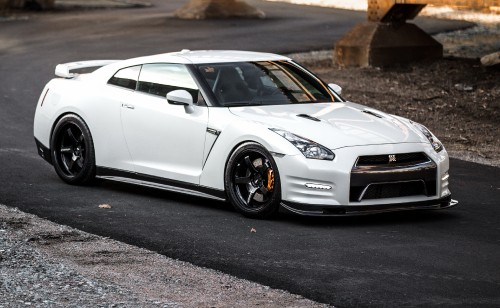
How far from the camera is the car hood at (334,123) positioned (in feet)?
34.5

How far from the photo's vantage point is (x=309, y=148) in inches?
409

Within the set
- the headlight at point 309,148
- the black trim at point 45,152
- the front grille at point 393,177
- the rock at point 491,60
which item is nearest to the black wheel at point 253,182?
the headlight at point 309,148

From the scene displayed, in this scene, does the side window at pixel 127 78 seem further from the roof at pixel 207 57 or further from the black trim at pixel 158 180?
the black trim at pixel 158 180

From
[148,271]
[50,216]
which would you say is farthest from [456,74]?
[148,271]

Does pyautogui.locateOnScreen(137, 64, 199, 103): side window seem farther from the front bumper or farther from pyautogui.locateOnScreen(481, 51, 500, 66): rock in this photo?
pyautogui.locateOnScreen(481, 51, 500, 66): rock

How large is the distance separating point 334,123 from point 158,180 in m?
1.82

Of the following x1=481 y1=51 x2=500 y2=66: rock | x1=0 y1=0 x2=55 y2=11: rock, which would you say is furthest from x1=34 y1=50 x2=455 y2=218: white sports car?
x1=0 y1=0 x2=55 y2=11: rock

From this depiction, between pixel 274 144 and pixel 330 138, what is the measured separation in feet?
1.52

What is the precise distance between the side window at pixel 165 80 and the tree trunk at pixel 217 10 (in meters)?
22.8

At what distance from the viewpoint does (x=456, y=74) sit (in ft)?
72.8

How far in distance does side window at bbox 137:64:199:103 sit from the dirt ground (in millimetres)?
4660

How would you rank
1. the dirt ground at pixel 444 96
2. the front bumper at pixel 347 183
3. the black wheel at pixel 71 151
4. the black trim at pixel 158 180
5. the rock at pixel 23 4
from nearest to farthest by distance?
the front bumper at pixel 347 183, the black trim at pixel 158 180, the black wheel at pixel 71 151, the dirt ground at pixel 444 96, the rock at pixel 23 4

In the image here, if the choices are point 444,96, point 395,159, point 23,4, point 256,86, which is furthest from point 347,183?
point 23,4

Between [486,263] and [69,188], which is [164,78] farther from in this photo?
[486,263]
